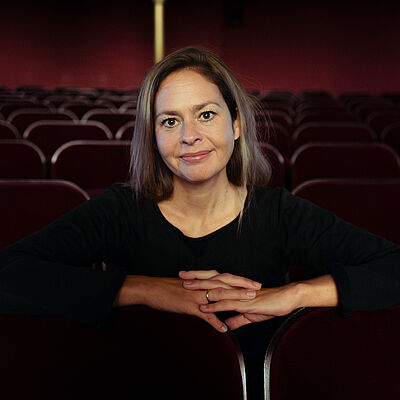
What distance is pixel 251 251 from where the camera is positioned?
4.73 feet

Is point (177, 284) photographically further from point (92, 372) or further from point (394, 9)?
point (394, 9)

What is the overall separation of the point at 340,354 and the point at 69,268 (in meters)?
0.59

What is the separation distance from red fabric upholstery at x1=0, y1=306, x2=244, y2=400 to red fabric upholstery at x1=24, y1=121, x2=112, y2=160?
262cm

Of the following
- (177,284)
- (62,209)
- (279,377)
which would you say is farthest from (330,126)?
(279,377)

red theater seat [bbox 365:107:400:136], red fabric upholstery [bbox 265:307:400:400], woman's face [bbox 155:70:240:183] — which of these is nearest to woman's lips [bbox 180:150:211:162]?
woman's face [bbox 155:70:240:183]

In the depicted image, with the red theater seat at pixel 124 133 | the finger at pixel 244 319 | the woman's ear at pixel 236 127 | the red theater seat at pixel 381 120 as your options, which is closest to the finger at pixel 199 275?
the finger at pixel 244 319

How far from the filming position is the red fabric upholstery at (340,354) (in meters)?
0.86

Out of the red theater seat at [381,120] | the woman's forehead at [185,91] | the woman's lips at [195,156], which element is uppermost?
the woman's forehead at [185,91]

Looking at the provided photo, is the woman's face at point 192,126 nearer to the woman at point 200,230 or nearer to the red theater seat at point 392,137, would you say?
the woman at point 200,230

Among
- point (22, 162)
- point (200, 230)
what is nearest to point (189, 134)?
point (200, 230)

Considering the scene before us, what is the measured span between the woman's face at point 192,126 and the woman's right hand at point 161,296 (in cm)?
32

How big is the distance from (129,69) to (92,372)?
1445cm

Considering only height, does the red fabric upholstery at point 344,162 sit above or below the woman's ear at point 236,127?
below

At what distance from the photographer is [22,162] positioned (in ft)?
8.54
